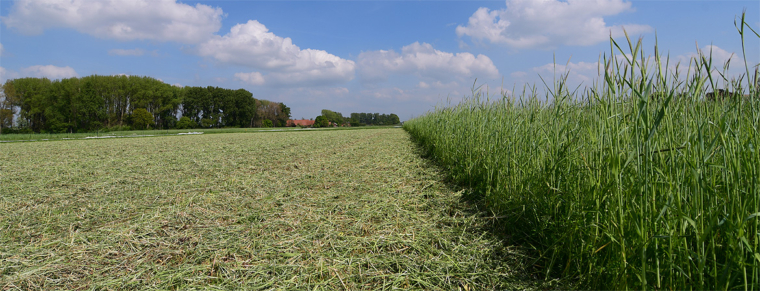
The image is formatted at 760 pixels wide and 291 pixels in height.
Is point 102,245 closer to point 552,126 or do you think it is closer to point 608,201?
point 608,201

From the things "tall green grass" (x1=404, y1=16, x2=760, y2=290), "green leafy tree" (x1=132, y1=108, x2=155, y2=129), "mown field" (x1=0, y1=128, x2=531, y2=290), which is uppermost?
"green leafy tree" (x1=132, y1=108, x2=155, y2=129)

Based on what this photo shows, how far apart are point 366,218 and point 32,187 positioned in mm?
4112

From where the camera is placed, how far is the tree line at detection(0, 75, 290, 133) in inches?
1226

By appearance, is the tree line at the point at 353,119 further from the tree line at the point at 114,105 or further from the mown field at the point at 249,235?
the mown field at the point at 249,235

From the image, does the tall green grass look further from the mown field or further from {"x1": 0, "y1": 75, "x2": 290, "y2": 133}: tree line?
{"x1": 0, "y1": 75, "x2": 290, "y2": 133}: tree line

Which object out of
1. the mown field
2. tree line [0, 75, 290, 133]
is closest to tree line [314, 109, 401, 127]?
tree line [0, 75, 290, 133]

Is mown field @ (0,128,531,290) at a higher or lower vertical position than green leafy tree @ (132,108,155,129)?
A: lower

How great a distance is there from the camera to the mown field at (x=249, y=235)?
5.76 ft

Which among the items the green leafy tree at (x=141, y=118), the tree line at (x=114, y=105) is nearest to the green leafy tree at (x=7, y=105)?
the tree line at (x=114, y=105)

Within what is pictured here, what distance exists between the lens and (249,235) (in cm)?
229

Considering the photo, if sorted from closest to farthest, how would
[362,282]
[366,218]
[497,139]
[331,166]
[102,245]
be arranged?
[362,282] < [102,245] < [366,218] < [497,139] < [331,166]

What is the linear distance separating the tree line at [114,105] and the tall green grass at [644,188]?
39.9m

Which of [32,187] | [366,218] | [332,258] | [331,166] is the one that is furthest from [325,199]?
[32,187]

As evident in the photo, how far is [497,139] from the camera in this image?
3094mm
